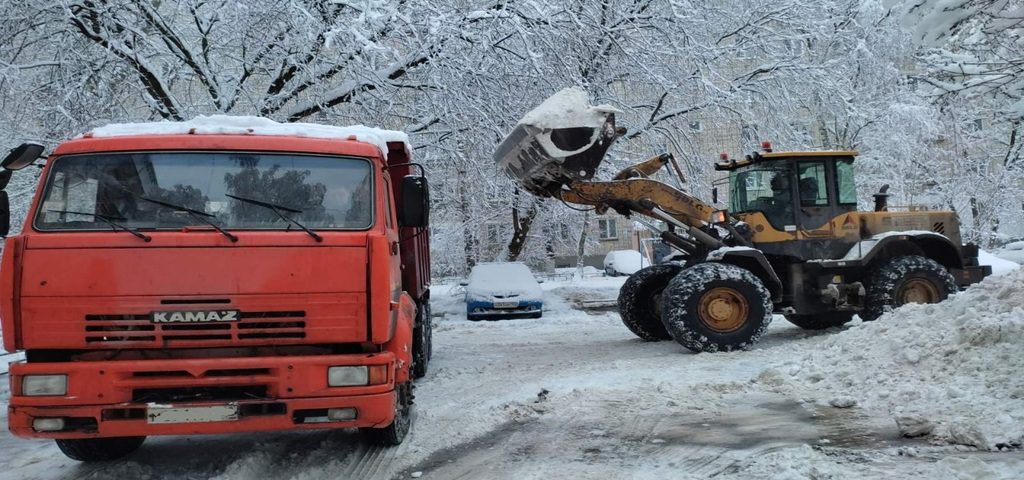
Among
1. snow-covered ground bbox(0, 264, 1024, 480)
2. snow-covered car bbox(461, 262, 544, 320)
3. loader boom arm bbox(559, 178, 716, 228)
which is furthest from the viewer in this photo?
snow-covered car bbox(461, 262, 544, 320)

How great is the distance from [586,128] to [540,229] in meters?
12.6

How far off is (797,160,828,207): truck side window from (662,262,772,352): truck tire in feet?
6.25

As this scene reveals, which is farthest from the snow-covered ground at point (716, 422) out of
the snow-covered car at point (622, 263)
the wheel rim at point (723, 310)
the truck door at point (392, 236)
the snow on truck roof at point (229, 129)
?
the snow-covered car at point (622, 263)

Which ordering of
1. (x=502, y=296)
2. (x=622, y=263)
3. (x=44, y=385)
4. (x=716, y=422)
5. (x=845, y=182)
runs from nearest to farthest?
(x=44, y=385) → (x=716, y=422) → (x=845, y=182) → (x=502, y=296) → (x=622, y=263)

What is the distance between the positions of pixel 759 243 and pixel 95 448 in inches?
322

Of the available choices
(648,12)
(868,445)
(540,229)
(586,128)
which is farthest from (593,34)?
(540,229)

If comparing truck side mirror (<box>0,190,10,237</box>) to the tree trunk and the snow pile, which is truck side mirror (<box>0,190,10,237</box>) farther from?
the tree trunk

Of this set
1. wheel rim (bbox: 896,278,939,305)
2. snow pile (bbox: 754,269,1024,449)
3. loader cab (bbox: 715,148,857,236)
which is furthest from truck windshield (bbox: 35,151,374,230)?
wheel rim (bbox: 896,278,939,305)

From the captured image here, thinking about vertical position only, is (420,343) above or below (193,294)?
below

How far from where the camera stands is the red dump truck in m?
4.07

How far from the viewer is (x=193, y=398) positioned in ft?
13.6

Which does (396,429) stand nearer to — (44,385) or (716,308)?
(44,385)

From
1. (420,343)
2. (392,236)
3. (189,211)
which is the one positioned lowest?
(420,343)

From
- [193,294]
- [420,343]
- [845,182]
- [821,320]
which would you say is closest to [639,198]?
[845,182]
